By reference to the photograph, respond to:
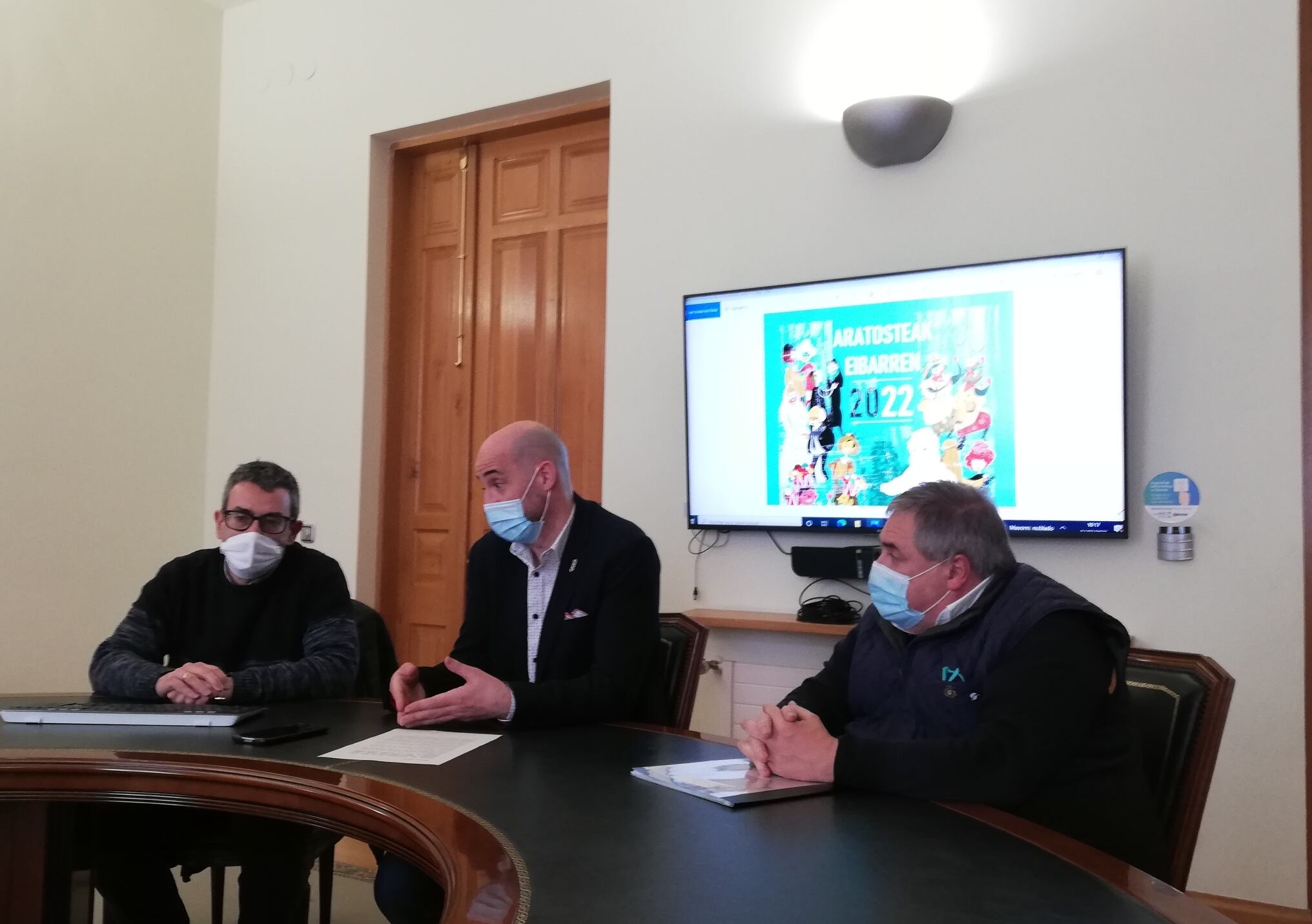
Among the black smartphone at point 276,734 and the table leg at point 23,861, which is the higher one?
the black smartphone at point 276,734

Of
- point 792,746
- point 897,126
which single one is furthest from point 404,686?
point 897,126

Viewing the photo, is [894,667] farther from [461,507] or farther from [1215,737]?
[461,507]

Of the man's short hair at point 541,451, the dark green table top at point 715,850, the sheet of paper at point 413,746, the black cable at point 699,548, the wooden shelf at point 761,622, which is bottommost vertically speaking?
the sheet of paper at point 413,746

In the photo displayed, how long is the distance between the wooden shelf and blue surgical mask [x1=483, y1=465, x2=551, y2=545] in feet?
2.53

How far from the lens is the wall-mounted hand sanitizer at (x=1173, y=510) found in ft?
9.00

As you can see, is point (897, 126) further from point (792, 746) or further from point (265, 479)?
point (792, 746)

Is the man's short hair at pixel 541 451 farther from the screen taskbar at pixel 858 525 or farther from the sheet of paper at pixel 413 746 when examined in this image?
the screen taskbar at pixel 858 525

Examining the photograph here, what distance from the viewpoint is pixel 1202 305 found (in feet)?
9.09

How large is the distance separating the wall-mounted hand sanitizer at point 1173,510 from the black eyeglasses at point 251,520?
2.19 metres

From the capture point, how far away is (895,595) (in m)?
1.74

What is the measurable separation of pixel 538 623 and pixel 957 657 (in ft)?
3.16

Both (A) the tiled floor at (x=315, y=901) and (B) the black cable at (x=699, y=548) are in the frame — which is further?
(B) the black cable at (x=699, y=548)

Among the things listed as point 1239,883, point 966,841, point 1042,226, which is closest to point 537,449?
point 966,841

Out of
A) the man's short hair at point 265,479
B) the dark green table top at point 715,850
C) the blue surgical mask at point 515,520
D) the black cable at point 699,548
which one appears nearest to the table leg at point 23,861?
the dark green table top at point 715,850
